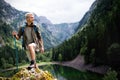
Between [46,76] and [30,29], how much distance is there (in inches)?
82.0

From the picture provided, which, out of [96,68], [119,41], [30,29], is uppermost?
[30,29]

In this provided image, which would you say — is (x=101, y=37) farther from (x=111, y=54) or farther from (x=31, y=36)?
(x=31, y=36)

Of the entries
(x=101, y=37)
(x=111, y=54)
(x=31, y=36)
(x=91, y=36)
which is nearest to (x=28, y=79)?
(x=31, y=36)

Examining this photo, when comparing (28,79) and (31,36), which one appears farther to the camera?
(31,36)

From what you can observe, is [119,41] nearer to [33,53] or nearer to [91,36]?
[91,36]

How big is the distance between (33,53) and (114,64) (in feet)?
356

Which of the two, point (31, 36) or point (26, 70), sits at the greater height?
point (31, 36)

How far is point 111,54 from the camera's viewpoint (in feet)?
375

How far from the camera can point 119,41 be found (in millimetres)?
118188

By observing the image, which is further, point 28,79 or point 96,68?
point 96,68

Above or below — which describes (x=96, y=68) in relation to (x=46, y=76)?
below

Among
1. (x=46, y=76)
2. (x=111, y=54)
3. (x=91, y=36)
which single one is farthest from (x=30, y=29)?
(x=91, y=36)

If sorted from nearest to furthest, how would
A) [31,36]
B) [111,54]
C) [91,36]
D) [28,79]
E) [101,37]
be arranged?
[28,79], [31,36], [111,54], [101,37], [91,36]

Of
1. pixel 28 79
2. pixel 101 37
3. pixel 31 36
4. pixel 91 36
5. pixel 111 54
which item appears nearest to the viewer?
pixel 28 79
